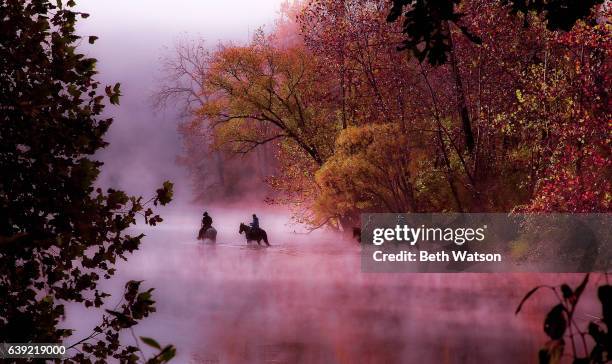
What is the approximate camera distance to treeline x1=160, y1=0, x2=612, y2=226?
63.0 ft

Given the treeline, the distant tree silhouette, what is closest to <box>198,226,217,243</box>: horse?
the treeline

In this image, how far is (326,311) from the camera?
68.2 feet

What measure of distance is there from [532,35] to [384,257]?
10.9 metres

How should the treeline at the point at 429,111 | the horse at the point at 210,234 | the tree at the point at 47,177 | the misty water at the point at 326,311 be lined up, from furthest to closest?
the horse at the point at 210,234
the treeline at the point at 429,111
the misty water at the point at 326,311
the tree at the point at 47,177

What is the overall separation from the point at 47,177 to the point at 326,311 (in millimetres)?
15095

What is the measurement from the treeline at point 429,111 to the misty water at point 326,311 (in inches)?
102

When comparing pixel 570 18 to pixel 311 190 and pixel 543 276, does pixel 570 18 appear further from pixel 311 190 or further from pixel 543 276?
pixel 311 190

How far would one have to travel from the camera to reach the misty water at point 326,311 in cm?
1622

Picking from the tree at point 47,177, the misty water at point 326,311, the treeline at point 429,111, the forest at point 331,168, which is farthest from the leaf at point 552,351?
the treeline at point 429,111

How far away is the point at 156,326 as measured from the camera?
20.0 metres

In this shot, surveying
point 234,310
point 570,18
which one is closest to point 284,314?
point 234,310

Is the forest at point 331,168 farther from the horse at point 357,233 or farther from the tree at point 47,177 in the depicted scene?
the horse at point 357,233

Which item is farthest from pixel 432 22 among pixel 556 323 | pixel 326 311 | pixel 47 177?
pixel 326 311

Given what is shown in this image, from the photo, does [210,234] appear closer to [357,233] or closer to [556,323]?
[357,233]
